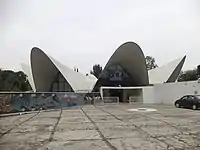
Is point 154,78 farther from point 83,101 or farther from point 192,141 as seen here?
point 192,141

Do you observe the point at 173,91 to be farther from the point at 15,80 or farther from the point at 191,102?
the point at 15,80

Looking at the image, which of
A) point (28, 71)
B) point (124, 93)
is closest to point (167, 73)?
point (124, 93)

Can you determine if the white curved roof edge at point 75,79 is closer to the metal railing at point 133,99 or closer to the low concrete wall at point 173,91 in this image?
the metal railing at point 133,99

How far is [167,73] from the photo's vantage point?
146ft

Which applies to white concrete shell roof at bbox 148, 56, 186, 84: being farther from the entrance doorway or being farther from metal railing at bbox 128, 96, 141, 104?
metal railing at bbox 128, 96, 141, 104

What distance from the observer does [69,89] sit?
4406 centimetres

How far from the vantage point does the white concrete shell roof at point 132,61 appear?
129 ft

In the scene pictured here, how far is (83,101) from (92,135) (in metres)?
20.8

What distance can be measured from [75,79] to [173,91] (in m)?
17.7

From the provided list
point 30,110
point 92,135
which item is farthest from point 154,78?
point 92,135

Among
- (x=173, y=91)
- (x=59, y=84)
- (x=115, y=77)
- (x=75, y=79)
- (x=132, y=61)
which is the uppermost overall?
(x=132, y=61)

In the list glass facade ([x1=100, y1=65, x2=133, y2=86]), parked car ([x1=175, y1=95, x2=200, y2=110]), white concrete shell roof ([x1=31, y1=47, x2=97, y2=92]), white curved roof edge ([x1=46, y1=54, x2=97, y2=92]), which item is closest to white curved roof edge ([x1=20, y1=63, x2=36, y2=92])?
white concrete shell roof ([x1=31, y1=47, x2=97, y2=92])

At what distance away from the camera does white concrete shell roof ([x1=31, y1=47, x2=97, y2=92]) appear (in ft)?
131

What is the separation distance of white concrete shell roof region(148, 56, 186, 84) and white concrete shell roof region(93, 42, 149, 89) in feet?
7.91
